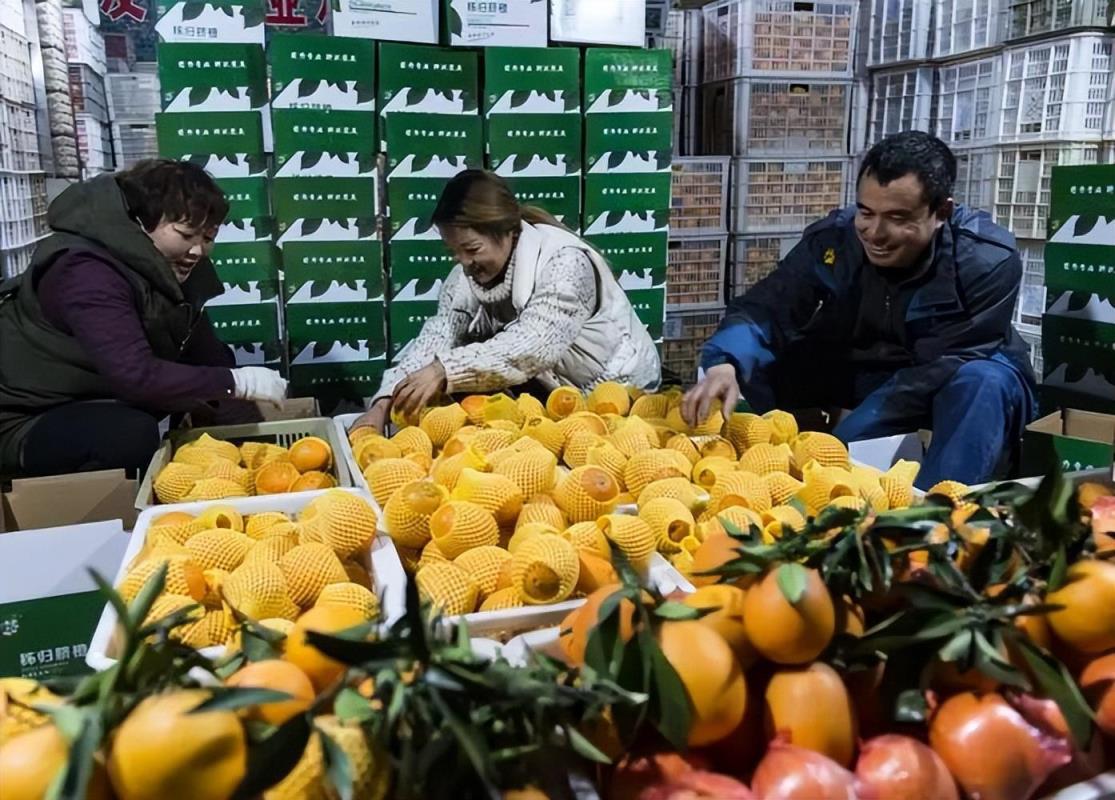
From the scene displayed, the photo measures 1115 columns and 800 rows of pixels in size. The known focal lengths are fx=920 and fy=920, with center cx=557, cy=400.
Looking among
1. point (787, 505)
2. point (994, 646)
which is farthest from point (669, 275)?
point (994, 646)

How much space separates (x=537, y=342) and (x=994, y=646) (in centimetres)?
168

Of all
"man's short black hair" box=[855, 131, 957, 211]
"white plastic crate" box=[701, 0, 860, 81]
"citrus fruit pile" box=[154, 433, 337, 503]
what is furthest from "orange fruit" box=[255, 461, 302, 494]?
"white plastic crate" box=[701, 0, 860, 81]

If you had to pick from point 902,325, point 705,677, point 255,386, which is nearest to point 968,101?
point 902,325

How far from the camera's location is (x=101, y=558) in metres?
1.62

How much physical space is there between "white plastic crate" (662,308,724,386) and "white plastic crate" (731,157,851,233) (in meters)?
0.46

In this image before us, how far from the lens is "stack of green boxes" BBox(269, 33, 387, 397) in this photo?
10.6ft

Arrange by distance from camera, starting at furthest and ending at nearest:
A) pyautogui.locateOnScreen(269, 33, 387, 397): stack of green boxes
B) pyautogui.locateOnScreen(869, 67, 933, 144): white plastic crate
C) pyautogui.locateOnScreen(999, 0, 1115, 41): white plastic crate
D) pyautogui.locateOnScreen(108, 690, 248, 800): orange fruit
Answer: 1. pyautogui.locateOnScreen(869, 67, 933, 144): white plastic crate
2. pyautogui.locateOnScreen(999, 0, 1115, 41): white plastic crate
3. pyautogui.locateOnScreen(269, 33, 387, 397): stack of green boxes
4. pyautogui.locateOnScreen(108, 690, 248, 800): orange fruit

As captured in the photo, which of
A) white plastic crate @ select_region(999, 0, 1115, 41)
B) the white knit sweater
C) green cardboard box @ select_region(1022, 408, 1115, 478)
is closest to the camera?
green cardboard box @ select_region(1022, 408, 1115, 478)

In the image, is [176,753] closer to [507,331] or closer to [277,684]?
[277,684]

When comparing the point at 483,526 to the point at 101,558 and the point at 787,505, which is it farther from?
the point at 101,558

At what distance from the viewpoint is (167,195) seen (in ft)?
6.84

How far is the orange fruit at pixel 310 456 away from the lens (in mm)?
1718

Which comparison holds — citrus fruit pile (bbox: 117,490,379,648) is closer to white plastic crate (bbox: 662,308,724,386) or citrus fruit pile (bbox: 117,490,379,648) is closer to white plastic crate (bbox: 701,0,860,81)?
white plastic crate (bbox: 662,308,724,386)

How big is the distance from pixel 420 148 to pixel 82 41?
292 cm
